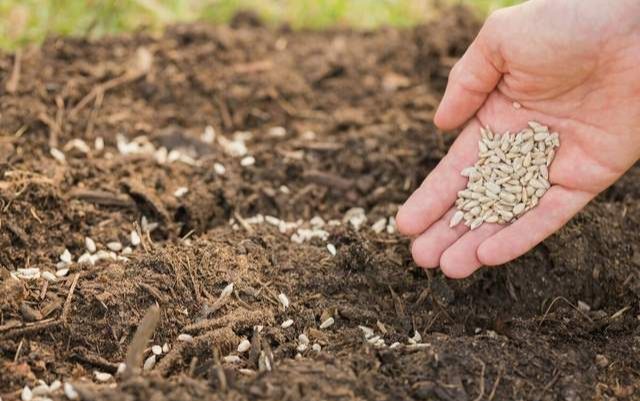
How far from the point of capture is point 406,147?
450cm

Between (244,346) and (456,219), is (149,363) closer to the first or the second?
(244,346)

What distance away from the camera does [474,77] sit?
368cm

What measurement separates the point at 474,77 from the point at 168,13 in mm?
2870

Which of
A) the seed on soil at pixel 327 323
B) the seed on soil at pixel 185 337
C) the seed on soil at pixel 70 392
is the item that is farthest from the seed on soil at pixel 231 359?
the seed on soil at pixel 70 392

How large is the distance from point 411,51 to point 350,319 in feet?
8.38

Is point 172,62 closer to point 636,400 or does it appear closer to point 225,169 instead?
point 225,169

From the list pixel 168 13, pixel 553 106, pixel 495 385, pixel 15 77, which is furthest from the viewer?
pixel 168 13

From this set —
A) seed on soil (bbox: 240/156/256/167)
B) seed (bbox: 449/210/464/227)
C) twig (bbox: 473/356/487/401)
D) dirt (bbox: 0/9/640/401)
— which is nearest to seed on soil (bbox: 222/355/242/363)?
dirt (bbox: 0/9/640/401)

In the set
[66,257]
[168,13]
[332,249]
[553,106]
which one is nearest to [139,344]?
[66,257]

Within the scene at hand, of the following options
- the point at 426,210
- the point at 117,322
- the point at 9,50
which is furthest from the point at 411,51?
the point at 117,322

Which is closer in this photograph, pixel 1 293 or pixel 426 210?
pixel 1 293

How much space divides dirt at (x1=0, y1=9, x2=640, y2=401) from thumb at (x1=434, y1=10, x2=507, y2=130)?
583 millimetres

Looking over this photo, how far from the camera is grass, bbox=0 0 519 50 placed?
5.47 meters

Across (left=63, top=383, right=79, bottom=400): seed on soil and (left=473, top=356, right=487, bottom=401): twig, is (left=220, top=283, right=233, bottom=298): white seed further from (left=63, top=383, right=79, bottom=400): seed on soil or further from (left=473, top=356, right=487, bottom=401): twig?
(left=473, top=356, right=487, bottom=401): twig
